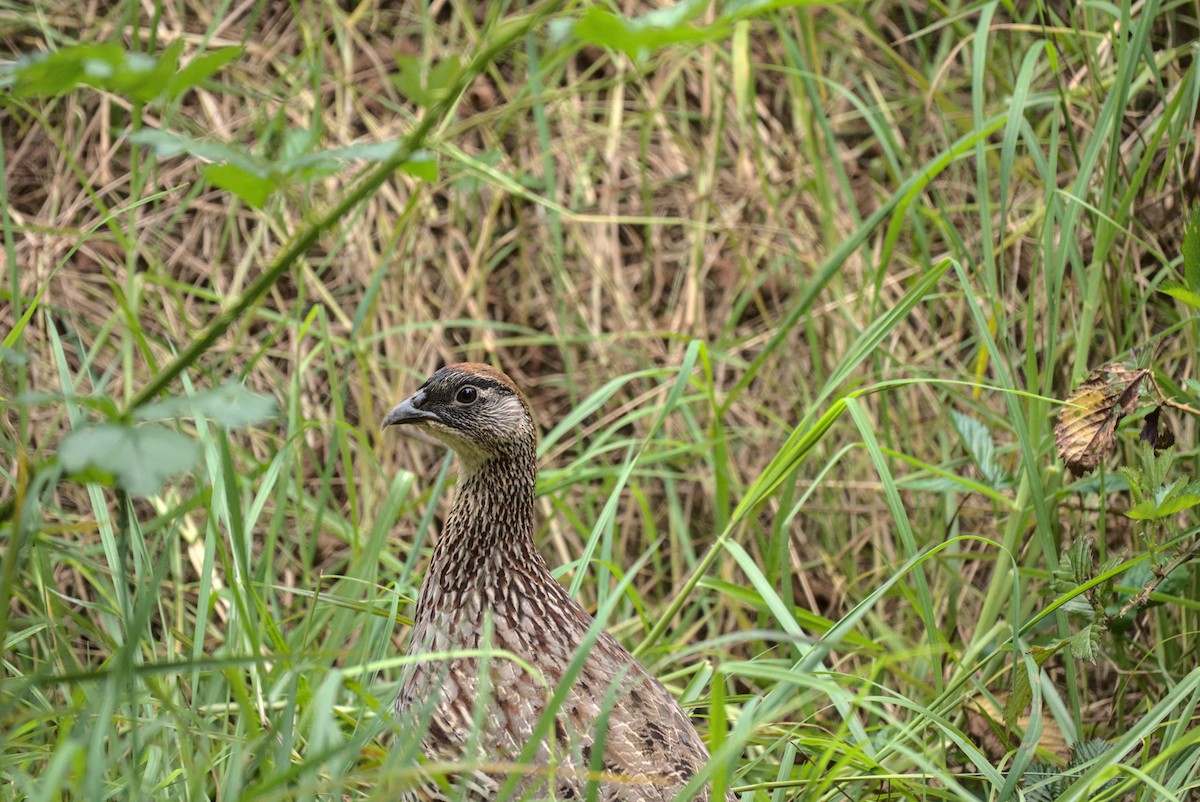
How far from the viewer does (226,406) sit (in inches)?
59.6

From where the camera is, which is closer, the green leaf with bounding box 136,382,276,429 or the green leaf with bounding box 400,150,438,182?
the green leaf with bounding box 136,382,276,429

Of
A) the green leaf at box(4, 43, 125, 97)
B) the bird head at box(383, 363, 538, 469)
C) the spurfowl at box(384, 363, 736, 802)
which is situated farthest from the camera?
the bird head at box(383, 363, 538, 469)

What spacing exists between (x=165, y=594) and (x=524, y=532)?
1.52 metres

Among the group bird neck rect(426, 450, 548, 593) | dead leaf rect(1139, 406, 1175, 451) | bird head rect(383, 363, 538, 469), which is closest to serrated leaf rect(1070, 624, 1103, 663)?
dead leaf rect(1139, 406, 1175, 451)

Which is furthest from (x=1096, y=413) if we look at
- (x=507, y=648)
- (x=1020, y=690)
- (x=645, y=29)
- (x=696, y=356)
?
(x=645, y=29)

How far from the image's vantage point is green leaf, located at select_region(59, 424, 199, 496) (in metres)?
1.43

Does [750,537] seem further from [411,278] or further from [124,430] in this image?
[124,430]

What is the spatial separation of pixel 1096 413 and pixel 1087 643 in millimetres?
479

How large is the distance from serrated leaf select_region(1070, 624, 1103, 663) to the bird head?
1.29m

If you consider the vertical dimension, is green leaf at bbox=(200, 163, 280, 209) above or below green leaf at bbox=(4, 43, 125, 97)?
below

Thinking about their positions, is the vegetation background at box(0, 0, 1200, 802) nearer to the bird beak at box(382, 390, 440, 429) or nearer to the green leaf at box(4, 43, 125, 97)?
the bird beak at box(382, 390, 440, 429)

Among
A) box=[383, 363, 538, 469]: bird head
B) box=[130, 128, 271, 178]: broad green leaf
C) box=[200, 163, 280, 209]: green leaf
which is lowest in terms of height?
box=[383, 363, 538, 469]: bird head

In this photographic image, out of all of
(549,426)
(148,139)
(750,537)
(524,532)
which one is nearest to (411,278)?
(549,426)

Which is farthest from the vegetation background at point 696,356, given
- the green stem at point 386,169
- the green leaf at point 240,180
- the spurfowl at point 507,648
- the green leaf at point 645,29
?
the green leaf at point 645,29
